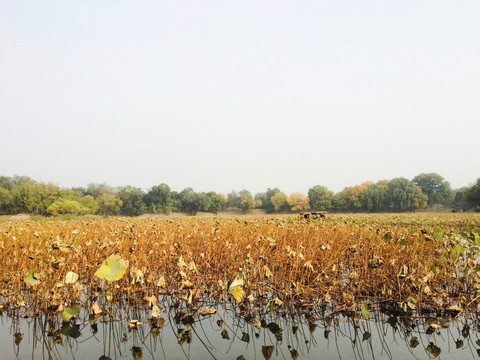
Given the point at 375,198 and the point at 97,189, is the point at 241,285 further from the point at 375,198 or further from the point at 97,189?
the point at 97,189

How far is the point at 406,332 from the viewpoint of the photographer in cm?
402

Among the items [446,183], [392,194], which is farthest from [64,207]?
[446,183]

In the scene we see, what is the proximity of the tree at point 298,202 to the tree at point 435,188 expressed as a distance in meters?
35.8

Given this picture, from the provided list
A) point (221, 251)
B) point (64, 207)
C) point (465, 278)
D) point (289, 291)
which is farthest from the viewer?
point (64, 207)

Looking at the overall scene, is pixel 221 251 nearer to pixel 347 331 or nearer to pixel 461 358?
pixel 347 331

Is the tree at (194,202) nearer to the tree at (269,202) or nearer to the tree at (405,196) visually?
the tree at (269,202)

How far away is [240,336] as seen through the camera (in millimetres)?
3955

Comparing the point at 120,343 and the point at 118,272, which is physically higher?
the point at 118,272

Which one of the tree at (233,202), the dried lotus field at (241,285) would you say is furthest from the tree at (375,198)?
the dried lotus field at (241,285)

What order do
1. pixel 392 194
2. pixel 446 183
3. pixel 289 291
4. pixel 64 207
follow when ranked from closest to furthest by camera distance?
pixel 289 291
pixel 64 207
pixel 392 194
pixel 446 183

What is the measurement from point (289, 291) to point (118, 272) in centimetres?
299

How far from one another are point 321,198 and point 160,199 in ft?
160

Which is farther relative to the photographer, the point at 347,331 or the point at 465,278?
the point at 465,278

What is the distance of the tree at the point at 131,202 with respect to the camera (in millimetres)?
79562
